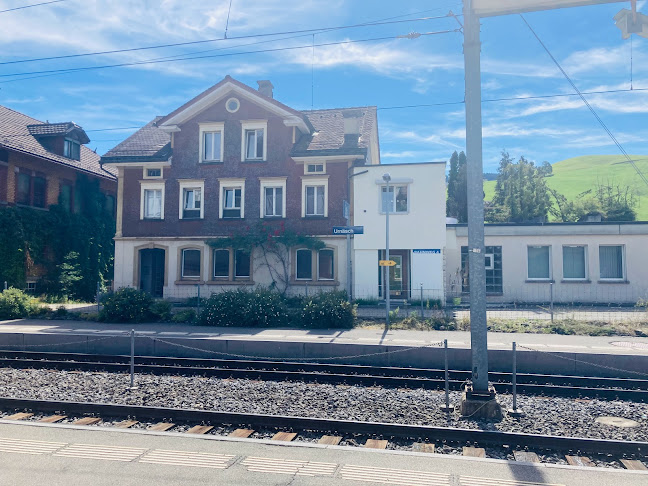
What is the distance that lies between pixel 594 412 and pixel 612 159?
110m

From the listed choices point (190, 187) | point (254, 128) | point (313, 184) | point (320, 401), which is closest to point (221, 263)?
point (190, 187)

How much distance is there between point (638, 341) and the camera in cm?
1436

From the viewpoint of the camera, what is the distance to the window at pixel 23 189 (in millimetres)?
27031

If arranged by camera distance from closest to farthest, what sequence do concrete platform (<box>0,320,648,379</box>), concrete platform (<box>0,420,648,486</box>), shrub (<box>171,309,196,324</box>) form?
concrete platform (<box>0,420,648,486</box>)
concrete platform (<box>0,320,648,379</box>)
shrub (<box>171,309,196,324</box>)

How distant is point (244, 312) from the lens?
56.6 feet

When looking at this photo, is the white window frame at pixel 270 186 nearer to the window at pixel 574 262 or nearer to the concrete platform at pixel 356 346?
the concrete platform at pixel 356 346

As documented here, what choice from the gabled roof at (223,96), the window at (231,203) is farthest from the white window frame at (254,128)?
the window at (231,203)

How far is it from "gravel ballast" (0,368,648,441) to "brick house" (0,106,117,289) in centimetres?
1884

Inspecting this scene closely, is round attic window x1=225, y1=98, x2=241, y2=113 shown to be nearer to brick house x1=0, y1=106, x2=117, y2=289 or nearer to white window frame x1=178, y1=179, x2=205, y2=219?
white window frame x1=178, y1=179, x2=205, y2=219

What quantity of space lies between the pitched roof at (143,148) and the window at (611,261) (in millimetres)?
21650

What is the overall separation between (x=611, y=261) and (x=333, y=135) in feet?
47.6

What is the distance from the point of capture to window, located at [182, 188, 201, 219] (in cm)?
2608

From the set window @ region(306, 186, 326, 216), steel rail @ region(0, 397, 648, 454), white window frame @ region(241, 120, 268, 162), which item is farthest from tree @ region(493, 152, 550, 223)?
steel rail @ region(0, 397, 648, 454)

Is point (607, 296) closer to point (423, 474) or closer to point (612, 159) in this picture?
point (423, 474)
